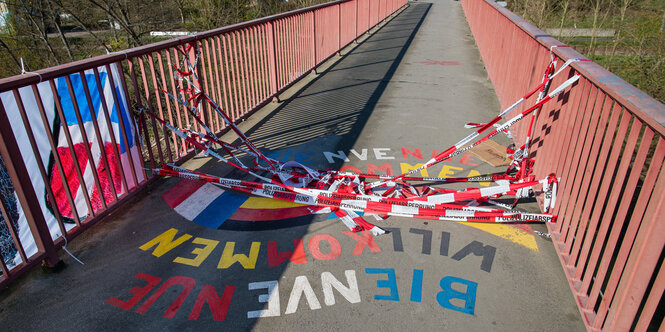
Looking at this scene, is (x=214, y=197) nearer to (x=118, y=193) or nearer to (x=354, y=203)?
(x=118, y=193)

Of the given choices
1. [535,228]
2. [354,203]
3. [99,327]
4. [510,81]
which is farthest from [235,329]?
[510,81]

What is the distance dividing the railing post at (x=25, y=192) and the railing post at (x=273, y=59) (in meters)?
5.36

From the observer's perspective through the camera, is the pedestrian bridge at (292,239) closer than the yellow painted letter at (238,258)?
Yes

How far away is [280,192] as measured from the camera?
470cm

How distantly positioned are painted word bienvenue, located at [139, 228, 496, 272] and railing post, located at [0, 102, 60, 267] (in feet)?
2.36

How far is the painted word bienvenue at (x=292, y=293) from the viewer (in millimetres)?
3172

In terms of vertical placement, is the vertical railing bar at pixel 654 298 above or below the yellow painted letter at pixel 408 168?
above

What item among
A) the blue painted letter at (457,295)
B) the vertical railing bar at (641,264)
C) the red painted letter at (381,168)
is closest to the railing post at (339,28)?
the red painted letter at (381,168)

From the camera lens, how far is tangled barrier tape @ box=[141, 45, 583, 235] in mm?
4172

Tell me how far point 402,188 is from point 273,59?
4627 mm

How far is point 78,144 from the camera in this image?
13.1 ft

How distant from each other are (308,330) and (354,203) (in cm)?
168

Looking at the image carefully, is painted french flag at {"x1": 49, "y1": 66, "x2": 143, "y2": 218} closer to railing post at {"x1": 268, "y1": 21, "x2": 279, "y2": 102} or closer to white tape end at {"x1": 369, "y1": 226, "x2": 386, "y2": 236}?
white tape end at {"x1": 369, "y1": 226, "x2": 386, "y2": 236}

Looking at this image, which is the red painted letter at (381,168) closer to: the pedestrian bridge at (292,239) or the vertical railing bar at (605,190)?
the pedestrian bridge at (292,239)
